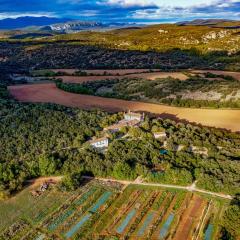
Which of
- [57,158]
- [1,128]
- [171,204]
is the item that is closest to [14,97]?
[1,128]

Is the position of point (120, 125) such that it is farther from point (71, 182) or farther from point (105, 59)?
point (105, 59)

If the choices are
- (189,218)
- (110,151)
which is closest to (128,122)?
(110,151)

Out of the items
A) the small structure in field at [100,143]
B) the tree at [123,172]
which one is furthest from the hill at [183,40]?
the tree at [123,172]

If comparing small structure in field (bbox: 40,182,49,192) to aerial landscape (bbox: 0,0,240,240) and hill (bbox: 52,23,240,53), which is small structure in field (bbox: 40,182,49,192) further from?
hill (bbox: 52,23,240,53)

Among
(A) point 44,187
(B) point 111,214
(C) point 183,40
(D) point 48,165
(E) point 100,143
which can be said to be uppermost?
(C) point 183,40

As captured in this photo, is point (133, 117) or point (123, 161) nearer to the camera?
point (123, 161)

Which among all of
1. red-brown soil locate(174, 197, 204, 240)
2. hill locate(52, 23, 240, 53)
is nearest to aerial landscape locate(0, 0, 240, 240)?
red-brown soil locate(174, 197, 204, 240)

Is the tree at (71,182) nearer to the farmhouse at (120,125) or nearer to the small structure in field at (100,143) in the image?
the small structure in field at (100,143)
